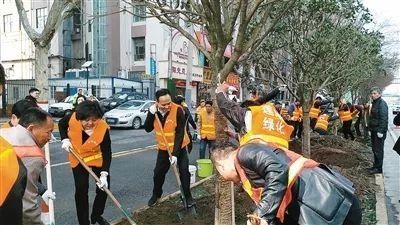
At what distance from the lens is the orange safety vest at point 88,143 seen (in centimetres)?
529

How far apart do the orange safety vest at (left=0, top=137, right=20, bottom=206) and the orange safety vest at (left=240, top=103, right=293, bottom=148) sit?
1.37m

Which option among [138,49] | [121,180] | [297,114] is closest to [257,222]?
[121,180]

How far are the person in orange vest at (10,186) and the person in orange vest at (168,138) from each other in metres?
4.35

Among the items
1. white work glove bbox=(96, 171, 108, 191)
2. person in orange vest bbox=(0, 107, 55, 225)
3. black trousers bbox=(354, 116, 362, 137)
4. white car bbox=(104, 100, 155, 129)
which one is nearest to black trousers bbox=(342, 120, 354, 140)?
black trousers bbox=(354, 116, 362, 137)

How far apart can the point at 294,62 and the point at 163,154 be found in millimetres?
4442

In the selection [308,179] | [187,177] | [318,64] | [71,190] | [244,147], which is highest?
[318,64]

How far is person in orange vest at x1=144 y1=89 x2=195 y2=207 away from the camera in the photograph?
20.6 ft

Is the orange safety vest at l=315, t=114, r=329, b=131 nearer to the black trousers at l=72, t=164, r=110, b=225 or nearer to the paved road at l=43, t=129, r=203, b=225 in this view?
the paved road at l=43, t=129, r=203, b=225

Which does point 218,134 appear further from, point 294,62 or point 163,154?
point 294,62

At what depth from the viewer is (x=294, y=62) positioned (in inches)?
387

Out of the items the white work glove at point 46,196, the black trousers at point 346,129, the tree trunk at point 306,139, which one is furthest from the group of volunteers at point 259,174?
the black trousers at point 346,129

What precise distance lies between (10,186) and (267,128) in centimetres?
166

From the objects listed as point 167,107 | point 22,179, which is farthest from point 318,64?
point 22,179

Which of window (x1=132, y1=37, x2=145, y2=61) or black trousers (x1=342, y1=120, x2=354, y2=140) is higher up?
window (x1=132, y1=37, x2=145, y2=61)
